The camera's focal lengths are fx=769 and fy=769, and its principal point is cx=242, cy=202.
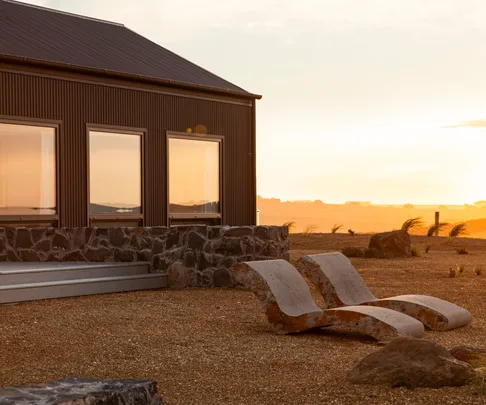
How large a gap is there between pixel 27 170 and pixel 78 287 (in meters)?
3.37

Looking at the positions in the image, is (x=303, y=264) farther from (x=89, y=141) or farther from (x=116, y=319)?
(x=89, y=141)

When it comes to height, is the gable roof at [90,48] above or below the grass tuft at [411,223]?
above

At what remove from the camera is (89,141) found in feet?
47.7

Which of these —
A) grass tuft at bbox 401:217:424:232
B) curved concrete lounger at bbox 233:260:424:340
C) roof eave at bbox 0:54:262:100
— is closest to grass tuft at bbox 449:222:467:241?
grass tuft at bbox 401:217:424:232

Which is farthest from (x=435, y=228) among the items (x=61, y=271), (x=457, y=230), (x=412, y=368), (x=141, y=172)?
(x=412, y=368)

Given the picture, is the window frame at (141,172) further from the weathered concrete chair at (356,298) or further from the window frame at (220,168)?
the weathered concrete chair at (356,298)

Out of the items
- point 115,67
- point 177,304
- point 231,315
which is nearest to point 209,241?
point 177,304

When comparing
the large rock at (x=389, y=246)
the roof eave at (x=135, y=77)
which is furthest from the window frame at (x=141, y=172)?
the large rock at (x=389, y=246)

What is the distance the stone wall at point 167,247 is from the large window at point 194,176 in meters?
3.04

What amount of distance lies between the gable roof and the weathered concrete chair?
7.08 metres

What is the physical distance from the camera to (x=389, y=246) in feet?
60.8

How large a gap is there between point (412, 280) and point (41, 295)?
252 inches

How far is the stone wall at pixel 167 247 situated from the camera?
1258 centimetres

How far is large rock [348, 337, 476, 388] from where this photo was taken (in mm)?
5441
